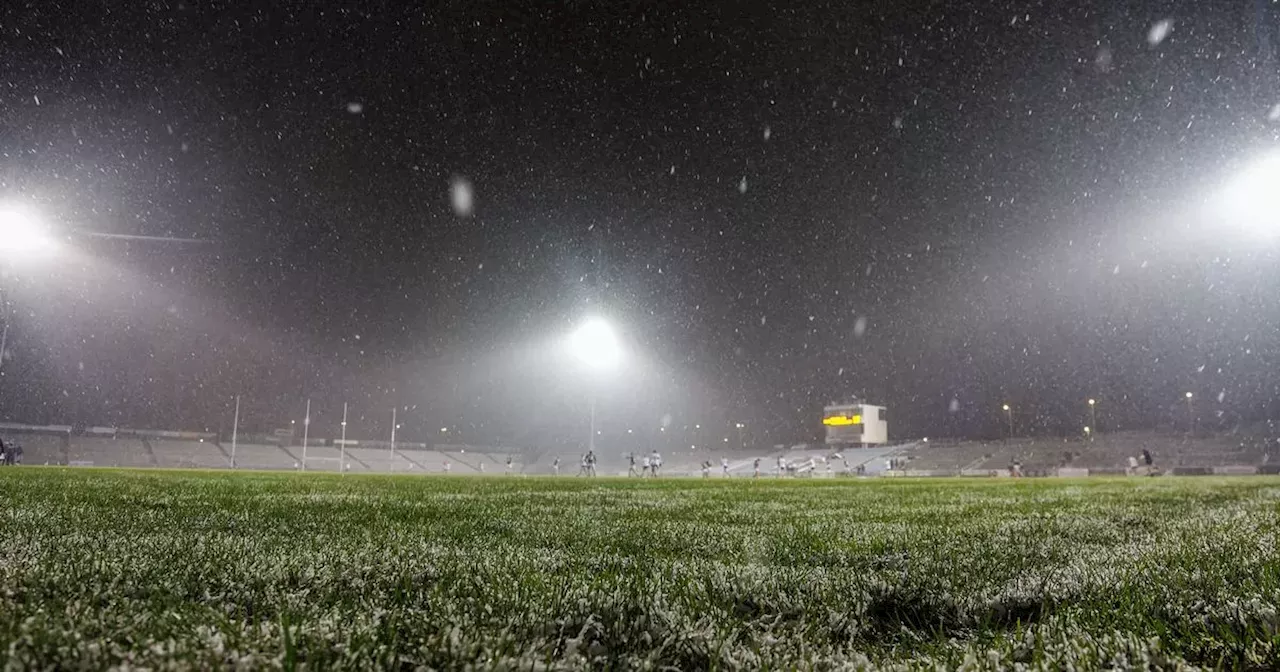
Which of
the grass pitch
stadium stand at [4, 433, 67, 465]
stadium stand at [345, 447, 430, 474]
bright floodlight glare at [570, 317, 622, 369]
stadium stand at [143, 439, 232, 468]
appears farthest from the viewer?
stadium stand at [345, 447, 430, 474]

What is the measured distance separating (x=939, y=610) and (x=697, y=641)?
1.01m

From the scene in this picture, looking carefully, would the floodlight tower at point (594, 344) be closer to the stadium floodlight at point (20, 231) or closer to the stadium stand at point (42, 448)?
the stadium floodlight at point (20, 231)

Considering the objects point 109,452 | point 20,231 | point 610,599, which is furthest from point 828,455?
point 610,599

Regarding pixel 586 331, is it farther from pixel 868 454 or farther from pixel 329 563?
pixel 329 563

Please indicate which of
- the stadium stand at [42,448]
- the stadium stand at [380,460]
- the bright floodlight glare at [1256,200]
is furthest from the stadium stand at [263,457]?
the bright floodlight glare at [1256,200]

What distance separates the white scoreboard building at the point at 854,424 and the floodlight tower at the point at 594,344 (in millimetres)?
32543

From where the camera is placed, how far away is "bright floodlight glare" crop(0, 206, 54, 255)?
36.9 metres

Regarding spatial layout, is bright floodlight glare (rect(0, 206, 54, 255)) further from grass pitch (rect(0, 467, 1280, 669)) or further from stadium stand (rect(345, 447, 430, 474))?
grass pitch (rect(0, 467, 1280, 669))

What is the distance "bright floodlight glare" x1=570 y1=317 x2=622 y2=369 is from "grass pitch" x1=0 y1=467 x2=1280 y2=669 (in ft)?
180

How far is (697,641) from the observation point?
169 cm

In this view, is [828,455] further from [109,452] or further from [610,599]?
[610,599]

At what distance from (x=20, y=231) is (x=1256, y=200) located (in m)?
63.0

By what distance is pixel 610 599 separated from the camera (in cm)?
202

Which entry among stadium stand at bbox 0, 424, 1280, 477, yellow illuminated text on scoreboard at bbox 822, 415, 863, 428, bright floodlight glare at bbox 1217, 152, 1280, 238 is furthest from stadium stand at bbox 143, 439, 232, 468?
bright floodlight glare at bbox 1217, 152, 1280, 238
